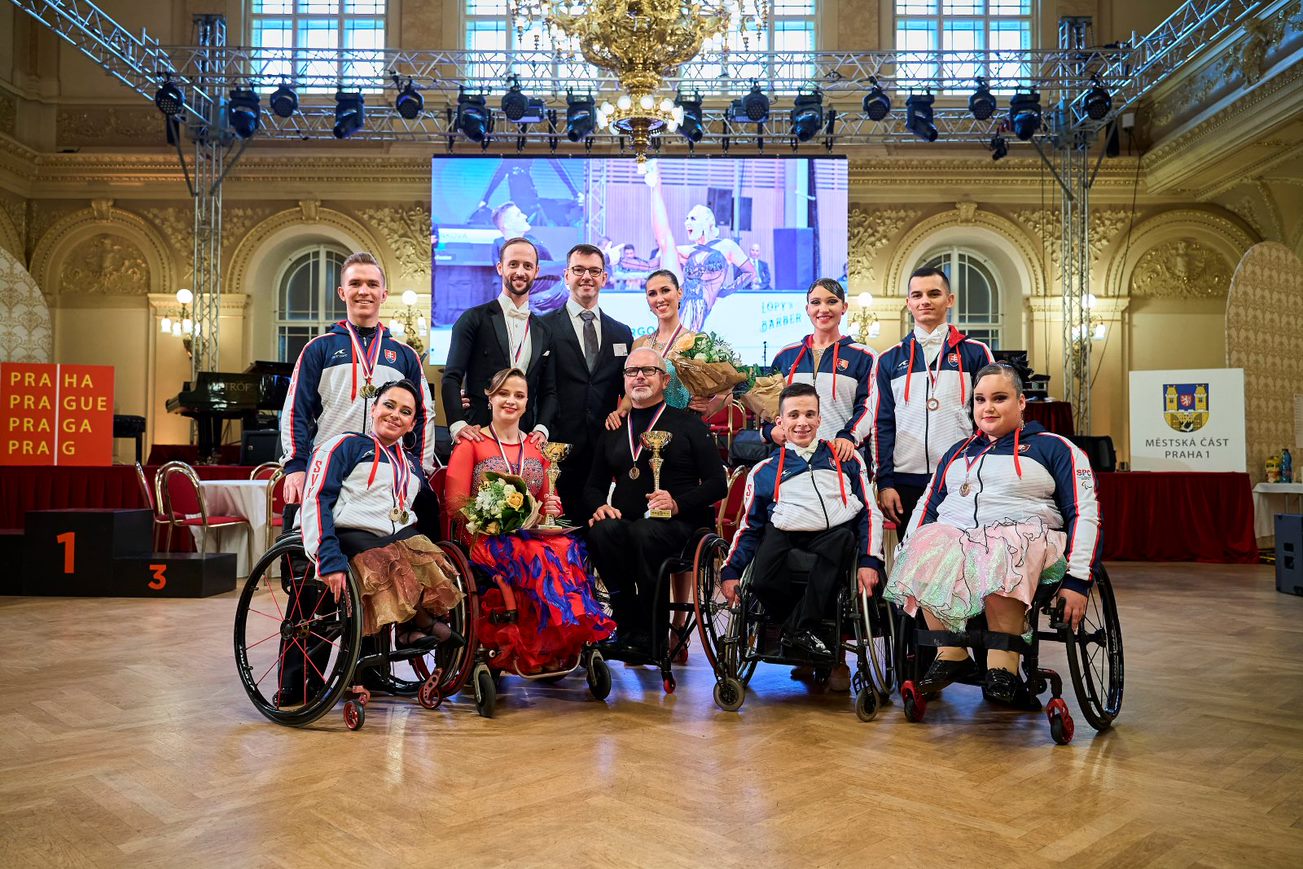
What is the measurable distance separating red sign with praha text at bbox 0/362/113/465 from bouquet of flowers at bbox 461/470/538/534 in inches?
242

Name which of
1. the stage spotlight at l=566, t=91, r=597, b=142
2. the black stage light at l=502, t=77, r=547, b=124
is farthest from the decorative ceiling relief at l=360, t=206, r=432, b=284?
the stage spotlight at l=566, t=91, r=597, b=142

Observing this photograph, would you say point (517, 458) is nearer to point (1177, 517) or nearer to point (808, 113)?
point (1177, 517)

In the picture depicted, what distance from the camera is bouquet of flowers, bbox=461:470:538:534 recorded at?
12.3 ft

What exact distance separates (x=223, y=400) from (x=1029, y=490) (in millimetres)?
9206

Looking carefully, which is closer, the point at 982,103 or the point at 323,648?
the point at 323,648

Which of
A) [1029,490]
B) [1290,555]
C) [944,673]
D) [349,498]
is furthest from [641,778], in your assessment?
[1290,555]

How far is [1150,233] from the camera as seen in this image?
1402 centimetres

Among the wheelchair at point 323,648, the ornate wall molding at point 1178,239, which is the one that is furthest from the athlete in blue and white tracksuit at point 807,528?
the ornate wall molding at point 1178,239

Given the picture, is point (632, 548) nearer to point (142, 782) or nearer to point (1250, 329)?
point (142, 782)

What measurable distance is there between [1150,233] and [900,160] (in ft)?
11.1

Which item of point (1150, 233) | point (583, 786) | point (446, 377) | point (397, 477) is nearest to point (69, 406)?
point (446, 377)

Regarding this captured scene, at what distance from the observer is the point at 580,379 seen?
15.0ft

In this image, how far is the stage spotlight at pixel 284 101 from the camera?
12.0m

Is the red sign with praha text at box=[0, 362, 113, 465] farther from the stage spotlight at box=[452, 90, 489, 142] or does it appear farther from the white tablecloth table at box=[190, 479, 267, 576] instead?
the stage spotlight at box=[452, 90, 489, 142]
